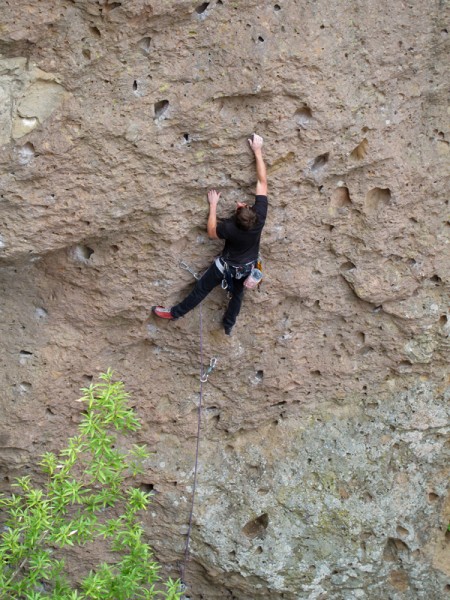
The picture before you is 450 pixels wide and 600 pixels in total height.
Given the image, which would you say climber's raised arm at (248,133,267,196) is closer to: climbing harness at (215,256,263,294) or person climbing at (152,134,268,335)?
person climbing at (152,134,268,335)

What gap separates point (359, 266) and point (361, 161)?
2.52ft

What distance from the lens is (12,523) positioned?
4637mm

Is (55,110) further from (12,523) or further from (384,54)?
(12,523)

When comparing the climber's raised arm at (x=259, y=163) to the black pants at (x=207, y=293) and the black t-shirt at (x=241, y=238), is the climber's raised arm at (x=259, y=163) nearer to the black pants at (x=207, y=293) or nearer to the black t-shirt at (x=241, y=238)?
the black t-shirt at (x=241, y=238)

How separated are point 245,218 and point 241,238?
0.50 feet

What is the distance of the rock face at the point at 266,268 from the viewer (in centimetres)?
475

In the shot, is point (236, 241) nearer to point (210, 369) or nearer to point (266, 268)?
point (266, 268)

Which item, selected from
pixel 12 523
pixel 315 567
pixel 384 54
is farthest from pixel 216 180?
pixel 315 567

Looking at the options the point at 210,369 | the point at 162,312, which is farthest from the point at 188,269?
the point at 210,369

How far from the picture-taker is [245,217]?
4.92 m

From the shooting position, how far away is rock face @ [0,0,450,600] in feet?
15.6

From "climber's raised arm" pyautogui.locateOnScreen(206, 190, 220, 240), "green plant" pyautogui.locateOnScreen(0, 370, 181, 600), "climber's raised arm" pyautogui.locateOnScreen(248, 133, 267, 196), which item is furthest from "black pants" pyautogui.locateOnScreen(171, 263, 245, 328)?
"green plant" pyautogui.locateOnScreen(0, 370, 181, 600)

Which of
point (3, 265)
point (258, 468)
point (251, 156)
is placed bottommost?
point (258, 468)

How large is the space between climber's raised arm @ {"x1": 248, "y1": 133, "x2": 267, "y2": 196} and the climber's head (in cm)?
15
